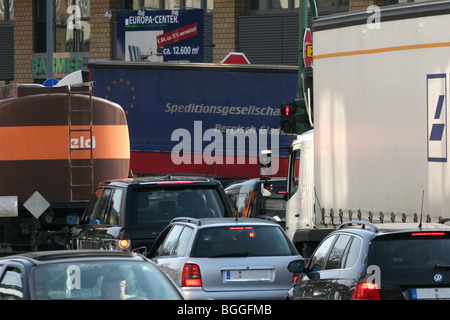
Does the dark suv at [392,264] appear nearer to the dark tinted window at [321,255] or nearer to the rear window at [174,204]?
the dark tinted window at [321,255]

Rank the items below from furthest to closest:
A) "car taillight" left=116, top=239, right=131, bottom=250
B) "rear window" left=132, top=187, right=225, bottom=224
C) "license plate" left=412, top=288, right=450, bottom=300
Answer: "rear window" left=132, top=187, right=225, bottom=224, "car taillight" left=116, top=239, right=131, bottom=250, "license plate" left=412, top=288, right=450, bottom=300

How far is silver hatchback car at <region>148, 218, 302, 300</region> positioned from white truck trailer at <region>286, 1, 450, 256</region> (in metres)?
1.84

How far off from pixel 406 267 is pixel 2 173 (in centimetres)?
1138

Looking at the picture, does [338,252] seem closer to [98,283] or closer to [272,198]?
[98,283]

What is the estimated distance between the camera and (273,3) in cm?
4084

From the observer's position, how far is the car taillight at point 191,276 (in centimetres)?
1159

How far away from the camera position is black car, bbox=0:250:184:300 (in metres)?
7.79

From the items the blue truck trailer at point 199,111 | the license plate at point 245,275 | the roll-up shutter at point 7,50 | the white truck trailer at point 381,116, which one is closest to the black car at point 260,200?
the white truck trailer at point 381,116

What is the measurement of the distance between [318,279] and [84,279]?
10.6 ft

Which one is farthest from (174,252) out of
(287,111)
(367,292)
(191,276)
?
(287,111)

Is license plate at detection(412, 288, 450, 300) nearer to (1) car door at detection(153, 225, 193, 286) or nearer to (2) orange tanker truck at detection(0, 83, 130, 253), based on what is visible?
(1) car door at detection(153, 225, 193, 286)

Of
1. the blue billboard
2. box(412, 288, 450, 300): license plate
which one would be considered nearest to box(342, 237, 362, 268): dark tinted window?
box(412, 288, 450, 300): license plate

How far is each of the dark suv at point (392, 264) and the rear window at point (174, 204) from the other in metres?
4.74
